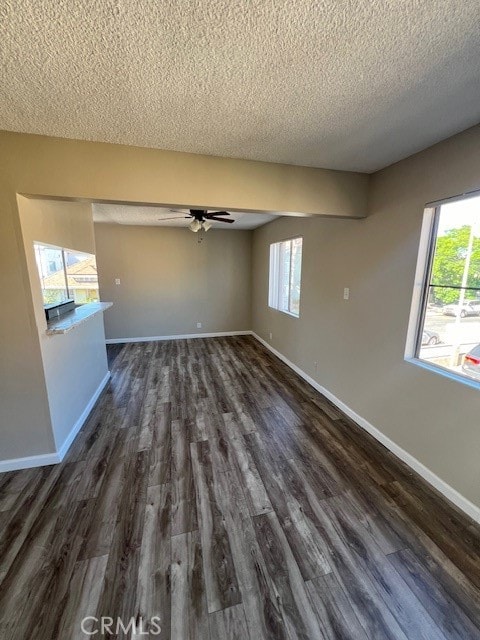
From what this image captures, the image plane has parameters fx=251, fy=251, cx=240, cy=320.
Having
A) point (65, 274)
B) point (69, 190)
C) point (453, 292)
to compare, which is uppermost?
point (69, 190)

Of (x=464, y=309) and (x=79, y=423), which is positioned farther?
(x=79, y=423)

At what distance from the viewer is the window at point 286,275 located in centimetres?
404

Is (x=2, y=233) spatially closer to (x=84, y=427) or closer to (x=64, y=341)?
(x=64, y=341)

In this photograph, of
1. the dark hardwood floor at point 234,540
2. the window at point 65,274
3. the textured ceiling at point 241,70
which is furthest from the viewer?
the window at point 65,274

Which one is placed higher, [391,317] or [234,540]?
[391,317]

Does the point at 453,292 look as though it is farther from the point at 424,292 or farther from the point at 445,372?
the point at 445,372

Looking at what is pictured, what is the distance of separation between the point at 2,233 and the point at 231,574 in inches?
99.6

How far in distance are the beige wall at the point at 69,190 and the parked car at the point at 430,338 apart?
4.49 ft

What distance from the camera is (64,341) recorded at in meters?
2.32

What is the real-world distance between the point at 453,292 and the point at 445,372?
59cm

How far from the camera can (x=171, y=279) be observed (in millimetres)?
5516

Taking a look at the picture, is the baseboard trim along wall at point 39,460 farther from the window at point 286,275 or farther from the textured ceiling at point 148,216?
the window at point 286,275

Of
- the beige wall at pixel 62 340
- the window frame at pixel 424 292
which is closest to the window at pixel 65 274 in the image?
the beige wall at pixel 62 340

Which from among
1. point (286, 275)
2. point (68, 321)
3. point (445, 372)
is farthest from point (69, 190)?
point (286, 275)
